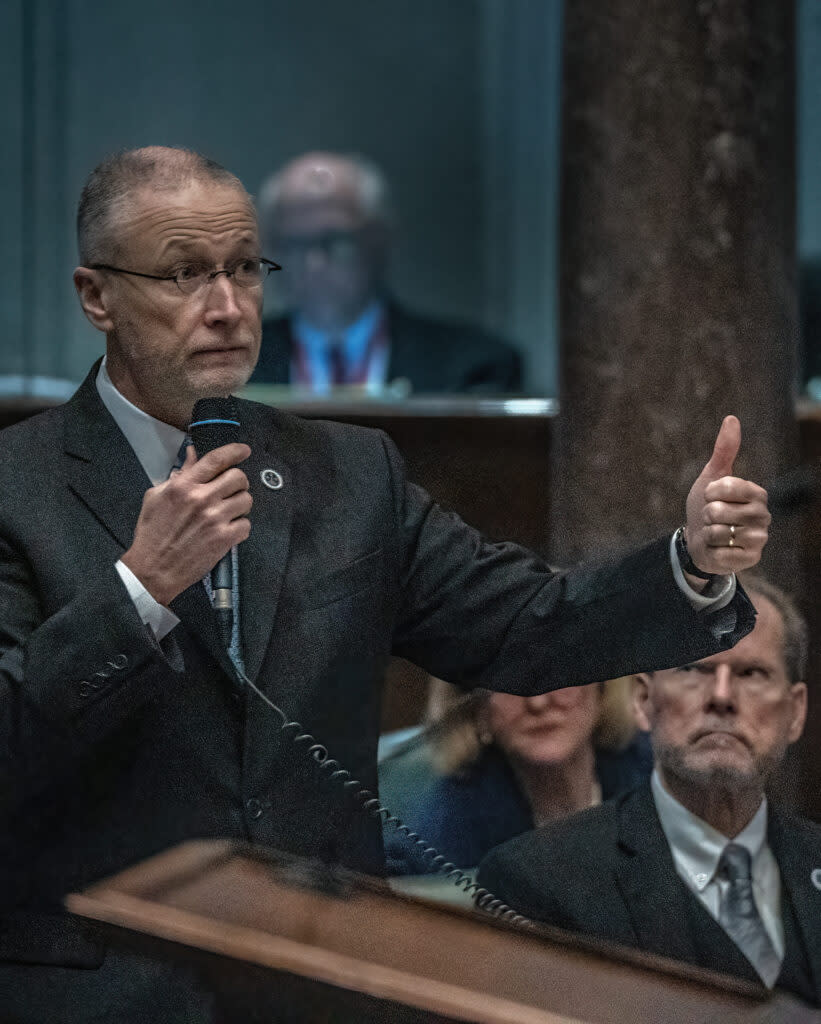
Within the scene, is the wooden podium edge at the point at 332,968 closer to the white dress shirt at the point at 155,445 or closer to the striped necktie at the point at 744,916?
the white dress shirt at the point at 155,445

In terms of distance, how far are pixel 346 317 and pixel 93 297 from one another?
2.66 feet

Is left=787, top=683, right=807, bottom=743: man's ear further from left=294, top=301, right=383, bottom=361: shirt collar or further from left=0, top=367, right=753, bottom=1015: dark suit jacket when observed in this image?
left=294, top=301, right=383, bottom=361: shirt collar

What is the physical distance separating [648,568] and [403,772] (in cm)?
42

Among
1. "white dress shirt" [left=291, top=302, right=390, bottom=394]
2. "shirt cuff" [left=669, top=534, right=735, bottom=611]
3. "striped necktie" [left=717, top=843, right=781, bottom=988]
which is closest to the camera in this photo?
"shirt cuff" [left=669, top=534, right=735, bottom=611]

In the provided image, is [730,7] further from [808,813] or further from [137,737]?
[137,737]

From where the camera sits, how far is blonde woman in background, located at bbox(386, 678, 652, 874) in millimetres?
2023

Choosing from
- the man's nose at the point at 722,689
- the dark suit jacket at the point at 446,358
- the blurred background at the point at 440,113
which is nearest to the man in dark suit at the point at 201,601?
the man's nose at the point at 722,689

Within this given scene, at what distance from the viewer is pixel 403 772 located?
2.02 m

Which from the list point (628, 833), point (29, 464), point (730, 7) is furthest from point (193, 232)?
point (730, 7)

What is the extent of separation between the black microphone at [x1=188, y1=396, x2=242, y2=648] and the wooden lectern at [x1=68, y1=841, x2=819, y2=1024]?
259mm

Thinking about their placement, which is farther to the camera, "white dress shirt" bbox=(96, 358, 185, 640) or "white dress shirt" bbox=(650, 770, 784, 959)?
"white dress shirt" bbox=(650, 770, 784, 959)

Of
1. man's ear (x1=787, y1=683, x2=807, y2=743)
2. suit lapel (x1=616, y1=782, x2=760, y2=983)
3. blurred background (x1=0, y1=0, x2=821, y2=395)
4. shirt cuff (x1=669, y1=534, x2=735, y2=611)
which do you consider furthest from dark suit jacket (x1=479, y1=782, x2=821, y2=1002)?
blurred background (x1=0, y1=0, x2=821, y2=395)

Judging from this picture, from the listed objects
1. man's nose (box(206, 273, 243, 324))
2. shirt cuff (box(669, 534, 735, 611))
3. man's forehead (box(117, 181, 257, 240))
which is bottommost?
shirt cuff (box(669, 534, 735, 611))

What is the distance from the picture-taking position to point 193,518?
157 cm
